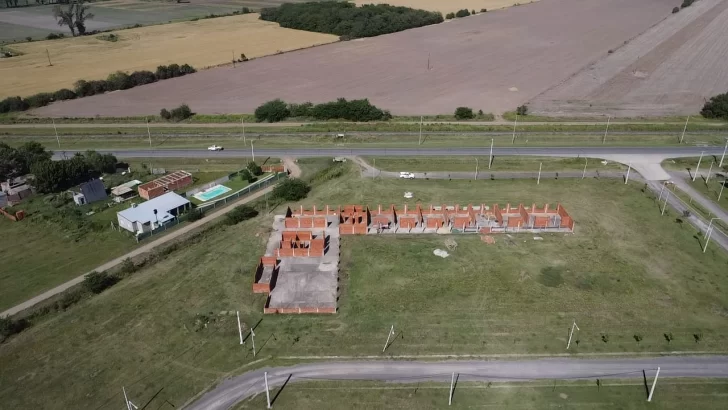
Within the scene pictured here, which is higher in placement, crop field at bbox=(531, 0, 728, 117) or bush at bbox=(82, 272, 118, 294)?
crop field at bbox=(531, 0, 728, 117)

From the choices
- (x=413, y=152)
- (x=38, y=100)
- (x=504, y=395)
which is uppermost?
(x=38, y=100)

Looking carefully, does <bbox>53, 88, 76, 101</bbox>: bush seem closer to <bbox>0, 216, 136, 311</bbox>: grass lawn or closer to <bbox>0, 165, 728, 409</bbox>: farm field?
<bbox>0, 216, 136, 311</bbox>: grass lawn

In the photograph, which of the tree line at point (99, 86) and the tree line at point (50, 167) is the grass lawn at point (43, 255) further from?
the tree line at point (99, 86)

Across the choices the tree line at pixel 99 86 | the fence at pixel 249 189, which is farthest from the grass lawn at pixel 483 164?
the tree line at pixel 99 86

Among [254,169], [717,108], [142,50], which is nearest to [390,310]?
[254,169]

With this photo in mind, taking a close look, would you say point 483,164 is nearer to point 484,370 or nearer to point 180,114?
point 484,370

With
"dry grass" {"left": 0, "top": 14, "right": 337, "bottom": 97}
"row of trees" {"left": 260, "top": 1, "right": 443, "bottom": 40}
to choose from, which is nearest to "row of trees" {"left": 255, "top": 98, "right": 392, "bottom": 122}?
"dry grass" {"left": 0, "top": 14, "right": 337, "bottom": 97}
